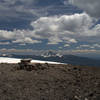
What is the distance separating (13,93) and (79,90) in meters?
4.38

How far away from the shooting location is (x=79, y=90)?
9.34 m

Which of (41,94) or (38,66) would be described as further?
(38,66)

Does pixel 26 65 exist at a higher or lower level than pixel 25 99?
higher

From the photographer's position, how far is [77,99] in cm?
760

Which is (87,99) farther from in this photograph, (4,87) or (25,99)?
(4,87)

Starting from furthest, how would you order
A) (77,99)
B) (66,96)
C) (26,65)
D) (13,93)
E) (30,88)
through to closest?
(26,65) < (30,88) < (13,93) < (66,96) < (77,99)

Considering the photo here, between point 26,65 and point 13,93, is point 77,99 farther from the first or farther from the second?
point 26,65

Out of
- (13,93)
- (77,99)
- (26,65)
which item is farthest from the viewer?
(26,65)

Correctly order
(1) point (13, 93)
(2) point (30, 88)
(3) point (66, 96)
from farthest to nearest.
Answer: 1. (2) point (30, 88)
2. (1) point (13, 93)
3. (3) point (66, 96)

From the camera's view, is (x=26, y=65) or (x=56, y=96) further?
(x=26, y=65)

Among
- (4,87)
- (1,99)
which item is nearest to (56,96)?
(1,99)

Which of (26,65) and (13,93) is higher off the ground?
(26,65)

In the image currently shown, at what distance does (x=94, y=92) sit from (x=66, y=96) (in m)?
1.89

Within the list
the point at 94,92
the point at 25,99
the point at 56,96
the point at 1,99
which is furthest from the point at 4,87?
the point at 94,92
